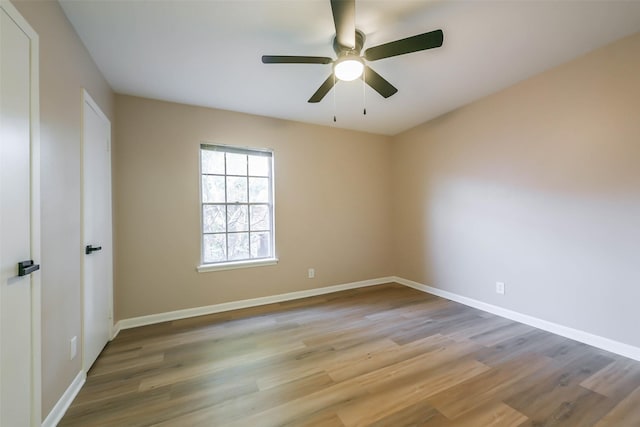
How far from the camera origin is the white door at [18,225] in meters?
1.13

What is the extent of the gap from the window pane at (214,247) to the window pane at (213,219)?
0.08 metres

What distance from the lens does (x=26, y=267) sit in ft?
4.09

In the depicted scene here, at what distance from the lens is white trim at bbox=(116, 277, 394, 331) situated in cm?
283

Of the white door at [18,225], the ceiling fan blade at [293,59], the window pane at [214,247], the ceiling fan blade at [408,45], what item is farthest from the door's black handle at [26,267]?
the ceiling fan blade at [408,45]

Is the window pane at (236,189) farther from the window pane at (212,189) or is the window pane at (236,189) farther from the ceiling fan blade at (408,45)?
the ceiling fan blade at (408,45)

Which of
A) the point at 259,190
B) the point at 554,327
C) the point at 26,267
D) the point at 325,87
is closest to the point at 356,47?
the point at 325,87

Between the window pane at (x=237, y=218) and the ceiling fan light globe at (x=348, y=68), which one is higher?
the ceiling fan light globe at (x=348, y=68)

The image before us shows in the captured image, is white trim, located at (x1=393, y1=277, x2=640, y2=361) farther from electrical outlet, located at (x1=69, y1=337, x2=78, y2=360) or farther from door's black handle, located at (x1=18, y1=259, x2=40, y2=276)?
door's black handle, located at (x1=18, y1=259, x2=40, y2=276)

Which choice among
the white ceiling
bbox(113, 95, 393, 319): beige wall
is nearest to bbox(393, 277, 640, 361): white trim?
bbox(113, 95, 393, 319): beige wall

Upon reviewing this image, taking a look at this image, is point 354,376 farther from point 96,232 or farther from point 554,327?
point 96,232

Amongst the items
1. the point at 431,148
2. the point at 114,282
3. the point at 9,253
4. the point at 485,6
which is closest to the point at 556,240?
the point at 431,148

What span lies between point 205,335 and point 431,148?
149 inches

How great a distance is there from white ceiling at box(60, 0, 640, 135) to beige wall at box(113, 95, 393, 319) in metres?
0.40

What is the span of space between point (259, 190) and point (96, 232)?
5.82ft
